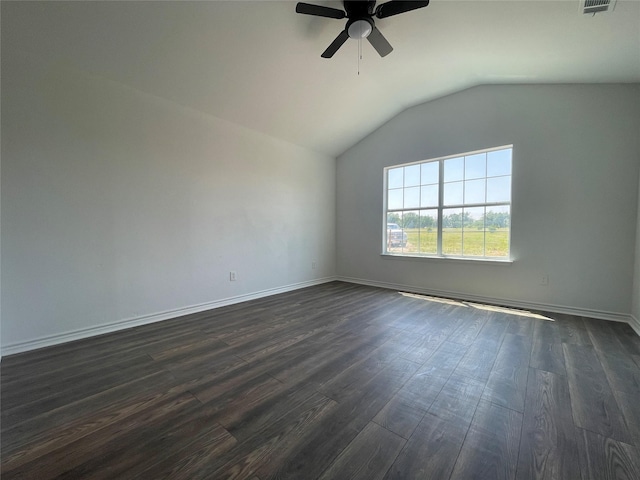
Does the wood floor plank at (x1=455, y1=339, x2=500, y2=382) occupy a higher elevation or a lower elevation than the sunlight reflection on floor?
lower

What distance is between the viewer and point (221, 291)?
11.8 feet

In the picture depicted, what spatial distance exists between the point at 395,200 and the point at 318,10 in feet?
10.9

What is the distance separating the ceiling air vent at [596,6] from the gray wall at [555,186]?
1433 millimetres

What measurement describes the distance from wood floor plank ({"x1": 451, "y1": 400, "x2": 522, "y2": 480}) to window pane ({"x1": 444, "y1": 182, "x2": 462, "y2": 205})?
3.28m

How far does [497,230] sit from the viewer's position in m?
3.67

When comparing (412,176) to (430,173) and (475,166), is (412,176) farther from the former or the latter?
(475,166)

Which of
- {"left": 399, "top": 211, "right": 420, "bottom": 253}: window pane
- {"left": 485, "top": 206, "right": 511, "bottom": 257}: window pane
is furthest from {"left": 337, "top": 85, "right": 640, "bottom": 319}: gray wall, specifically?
{"left": 399, "top": 211, "right": 420, "bottom": 253}: window pane

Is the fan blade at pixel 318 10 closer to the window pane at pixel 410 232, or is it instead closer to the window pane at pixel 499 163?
the window pane at pixel 499 163

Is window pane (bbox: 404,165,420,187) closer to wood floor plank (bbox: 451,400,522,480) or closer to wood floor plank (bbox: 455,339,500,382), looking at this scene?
wood floor plank (bbox: 455,339,500,382)

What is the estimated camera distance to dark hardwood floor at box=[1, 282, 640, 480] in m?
1.13

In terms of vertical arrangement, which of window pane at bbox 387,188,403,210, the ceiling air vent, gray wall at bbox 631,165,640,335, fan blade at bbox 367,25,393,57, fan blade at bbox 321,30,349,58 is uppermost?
fan blade at bbox 367,25,393,57

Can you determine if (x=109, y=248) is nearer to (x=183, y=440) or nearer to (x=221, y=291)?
(x=221, y=291)

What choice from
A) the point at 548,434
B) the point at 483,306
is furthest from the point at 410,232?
the point at 548,434

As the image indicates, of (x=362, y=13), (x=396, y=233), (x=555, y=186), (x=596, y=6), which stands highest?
(x=362, y=13)
